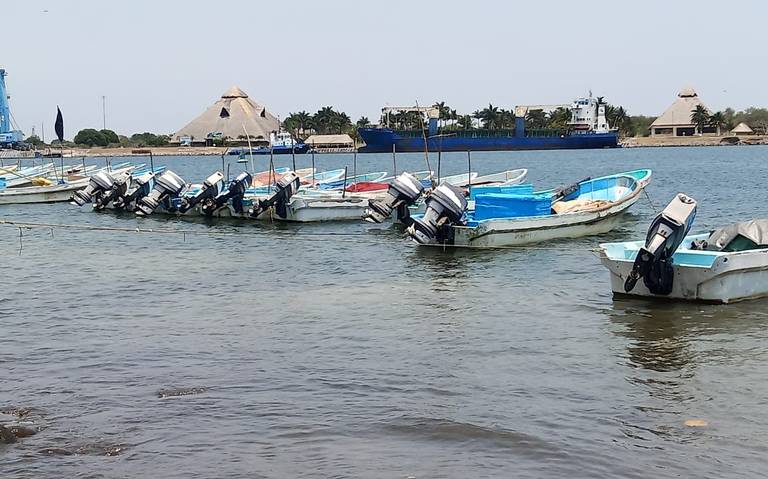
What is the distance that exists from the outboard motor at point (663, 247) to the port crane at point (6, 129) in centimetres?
10784

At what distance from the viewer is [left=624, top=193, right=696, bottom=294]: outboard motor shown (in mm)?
13961

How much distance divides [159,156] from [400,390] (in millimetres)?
158462

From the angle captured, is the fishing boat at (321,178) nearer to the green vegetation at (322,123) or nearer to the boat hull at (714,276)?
the boat hull at (714,276)

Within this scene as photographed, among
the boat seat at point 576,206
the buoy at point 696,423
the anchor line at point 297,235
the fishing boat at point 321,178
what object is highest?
the fishing boat at point 321,178

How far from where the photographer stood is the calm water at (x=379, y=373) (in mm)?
8164

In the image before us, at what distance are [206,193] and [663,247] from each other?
69.2 ft

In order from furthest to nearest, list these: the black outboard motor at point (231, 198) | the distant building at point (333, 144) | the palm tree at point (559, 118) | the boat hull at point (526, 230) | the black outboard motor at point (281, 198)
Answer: the distant building at point (333, 144) < the palm tree at point (559, 118) < the black outboard motor at point (231, 198) < the black outboard motor at point (281, 198) < the boat hull at point (526, 230)

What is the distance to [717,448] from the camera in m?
8.30

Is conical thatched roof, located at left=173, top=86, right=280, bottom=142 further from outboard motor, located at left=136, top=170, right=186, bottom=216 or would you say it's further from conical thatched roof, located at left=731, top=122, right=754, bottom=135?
outboard motor, located at left=136, top=170, right=186, bottom=216

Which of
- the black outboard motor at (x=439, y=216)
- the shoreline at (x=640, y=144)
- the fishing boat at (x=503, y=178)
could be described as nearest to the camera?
the black outboard motor at (x=439, y=216)

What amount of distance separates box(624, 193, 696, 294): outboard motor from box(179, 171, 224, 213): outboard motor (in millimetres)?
20240

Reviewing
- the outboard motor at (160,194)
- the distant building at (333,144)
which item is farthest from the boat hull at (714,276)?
the distant building at (333,144)

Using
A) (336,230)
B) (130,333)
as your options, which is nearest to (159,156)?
(336,230)

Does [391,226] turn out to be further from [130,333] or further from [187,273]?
[130,333]
